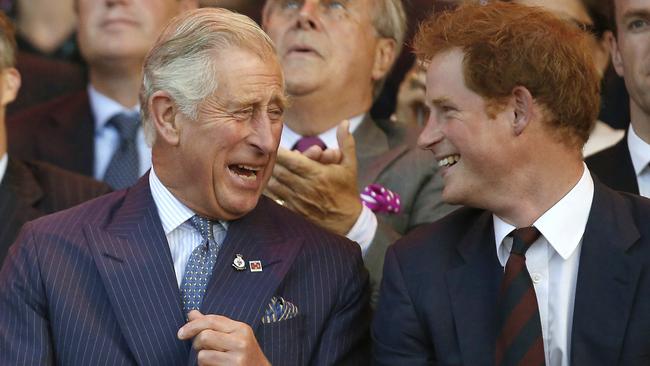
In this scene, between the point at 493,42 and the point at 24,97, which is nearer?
the point at 493,42

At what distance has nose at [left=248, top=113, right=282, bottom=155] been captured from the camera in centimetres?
336

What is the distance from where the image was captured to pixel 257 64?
11.0 ft

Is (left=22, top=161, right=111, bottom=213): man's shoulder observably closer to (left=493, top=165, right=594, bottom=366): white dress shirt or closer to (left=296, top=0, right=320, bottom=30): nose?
(left=296, top=0, right=320, bottom=30): nose

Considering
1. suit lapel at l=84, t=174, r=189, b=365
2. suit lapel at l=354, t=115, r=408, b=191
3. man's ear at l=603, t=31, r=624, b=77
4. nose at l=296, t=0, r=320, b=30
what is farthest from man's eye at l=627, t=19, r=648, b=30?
suit lapel at l=84, t=174, r=189, b=365

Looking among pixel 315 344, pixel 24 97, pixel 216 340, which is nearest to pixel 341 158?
pixel 315 344

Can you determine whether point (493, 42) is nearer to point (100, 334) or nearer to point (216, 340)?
point (216, 340)

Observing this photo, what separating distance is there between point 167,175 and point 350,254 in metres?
0.51

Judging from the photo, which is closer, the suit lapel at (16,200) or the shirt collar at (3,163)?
the suit lapel at (16,200)

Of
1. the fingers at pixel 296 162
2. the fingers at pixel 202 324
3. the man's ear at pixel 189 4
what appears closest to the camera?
the fingers at pixel 202 324

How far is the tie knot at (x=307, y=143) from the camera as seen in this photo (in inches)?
168

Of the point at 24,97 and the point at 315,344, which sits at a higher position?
the point at 315,344

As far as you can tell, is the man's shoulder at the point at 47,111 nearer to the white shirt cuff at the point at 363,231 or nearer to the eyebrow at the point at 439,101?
the white shirt cuff at the point at 363,231

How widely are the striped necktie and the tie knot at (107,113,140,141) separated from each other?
188 cm

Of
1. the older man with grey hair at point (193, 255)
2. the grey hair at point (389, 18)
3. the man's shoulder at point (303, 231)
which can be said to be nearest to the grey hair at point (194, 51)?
the older man with grey hair at point (193, 255)
